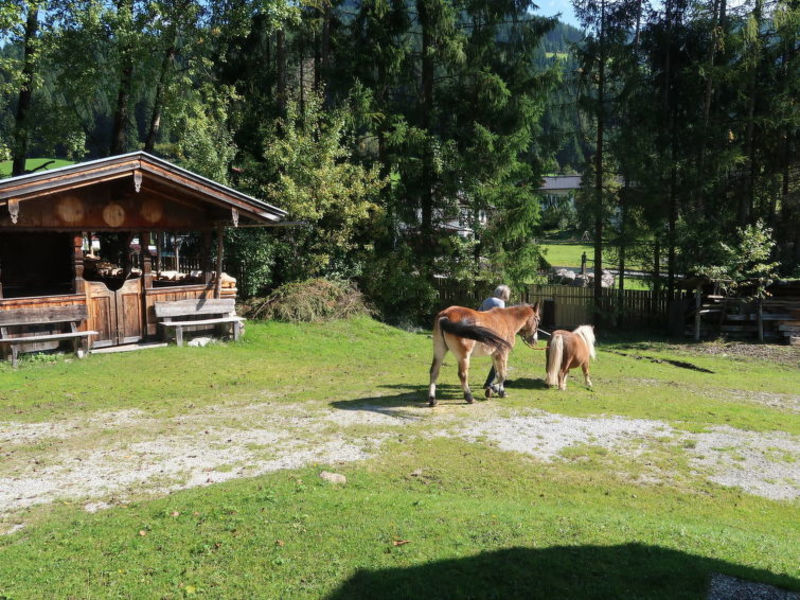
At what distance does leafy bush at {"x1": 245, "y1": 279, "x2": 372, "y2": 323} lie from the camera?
2000 centimetres

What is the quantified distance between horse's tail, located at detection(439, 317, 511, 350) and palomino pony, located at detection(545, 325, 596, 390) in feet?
7.93

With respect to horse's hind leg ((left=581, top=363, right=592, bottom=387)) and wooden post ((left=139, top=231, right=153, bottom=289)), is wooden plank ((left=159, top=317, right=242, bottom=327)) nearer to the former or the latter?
wooden post ((left=139, top=231, right=153, bottom=289))

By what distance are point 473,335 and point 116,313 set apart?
386 inches

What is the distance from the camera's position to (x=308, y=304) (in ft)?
66.0

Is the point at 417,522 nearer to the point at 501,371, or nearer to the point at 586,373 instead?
the point at 501,371

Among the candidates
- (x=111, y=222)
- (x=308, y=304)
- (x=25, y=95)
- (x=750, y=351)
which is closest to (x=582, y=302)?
(x=750, y=351)

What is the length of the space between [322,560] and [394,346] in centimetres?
1342

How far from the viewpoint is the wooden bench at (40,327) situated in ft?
44.5

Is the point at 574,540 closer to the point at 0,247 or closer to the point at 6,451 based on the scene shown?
the point at 6,451

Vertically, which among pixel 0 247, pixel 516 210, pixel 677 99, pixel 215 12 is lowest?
pixel 0 247

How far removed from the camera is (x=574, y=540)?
5.51m

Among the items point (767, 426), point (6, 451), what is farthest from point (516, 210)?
point (6, 451)

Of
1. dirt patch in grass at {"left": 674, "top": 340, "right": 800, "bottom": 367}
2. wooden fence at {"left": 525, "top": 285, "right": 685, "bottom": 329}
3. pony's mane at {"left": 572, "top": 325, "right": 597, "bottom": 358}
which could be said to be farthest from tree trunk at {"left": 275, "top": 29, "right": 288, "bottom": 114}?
dirt patch in grass at {"left": 674, "top": 340, "right": 800, "bottom": 367}

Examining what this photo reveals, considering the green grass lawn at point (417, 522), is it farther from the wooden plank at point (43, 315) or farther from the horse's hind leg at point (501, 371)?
the wooden plank at point (43, 315)
